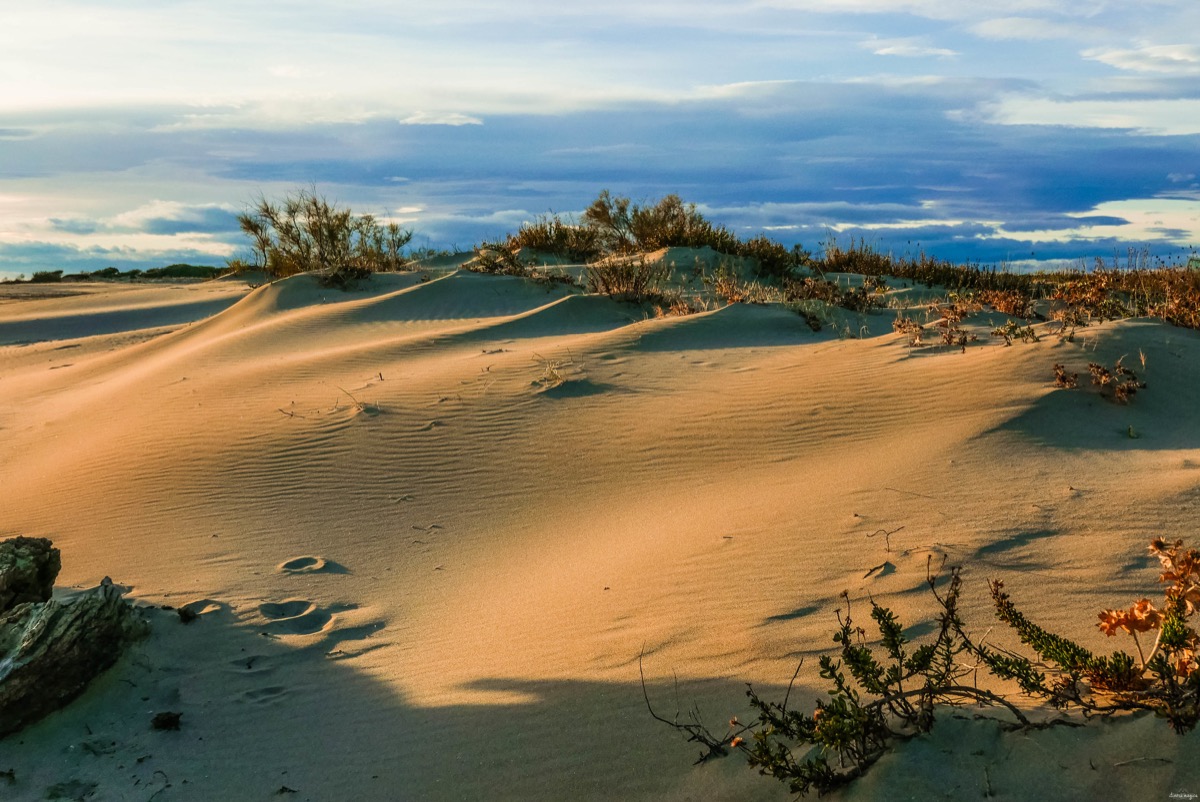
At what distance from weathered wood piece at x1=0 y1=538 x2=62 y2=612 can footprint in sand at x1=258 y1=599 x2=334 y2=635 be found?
46.1 inches

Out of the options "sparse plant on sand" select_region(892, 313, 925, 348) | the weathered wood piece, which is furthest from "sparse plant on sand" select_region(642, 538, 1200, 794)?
"sparse plant on sand" select_region(892, 313, 925, 348)

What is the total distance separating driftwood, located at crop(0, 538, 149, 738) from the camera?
4660 mm

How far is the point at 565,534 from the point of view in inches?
275

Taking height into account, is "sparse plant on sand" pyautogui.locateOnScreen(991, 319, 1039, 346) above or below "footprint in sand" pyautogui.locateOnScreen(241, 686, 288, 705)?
above

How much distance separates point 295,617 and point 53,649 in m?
1.34

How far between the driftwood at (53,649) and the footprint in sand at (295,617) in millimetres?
786

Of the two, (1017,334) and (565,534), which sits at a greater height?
(1017,334)

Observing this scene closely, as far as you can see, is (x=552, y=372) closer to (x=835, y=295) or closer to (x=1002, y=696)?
(x=835, y=295)

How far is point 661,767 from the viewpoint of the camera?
3.64 metres

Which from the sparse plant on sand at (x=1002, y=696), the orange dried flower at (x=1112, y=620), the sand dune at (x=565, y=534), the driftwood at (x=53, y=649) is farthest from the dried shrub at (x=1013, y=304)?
the driftwood at (x=53, y=649)

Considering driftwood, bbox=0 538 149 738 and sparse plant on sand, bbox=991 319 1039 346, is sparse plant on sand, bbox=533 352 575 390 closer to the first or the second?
sparse plant on sand, bbox=991 319 1039 346

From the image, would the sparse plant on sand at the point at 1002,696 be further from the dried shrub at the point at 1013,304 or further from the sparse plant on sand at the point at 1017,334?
the dried shrub at the point at 1013,304

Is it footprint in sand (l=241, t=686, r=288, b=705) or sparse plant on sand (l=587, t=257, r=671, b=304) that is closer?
footprint in sand (l=241, t=686, r=288, b=705)

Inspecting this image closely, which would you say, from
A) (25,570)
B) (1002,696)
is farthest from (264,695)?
(1002,696)
